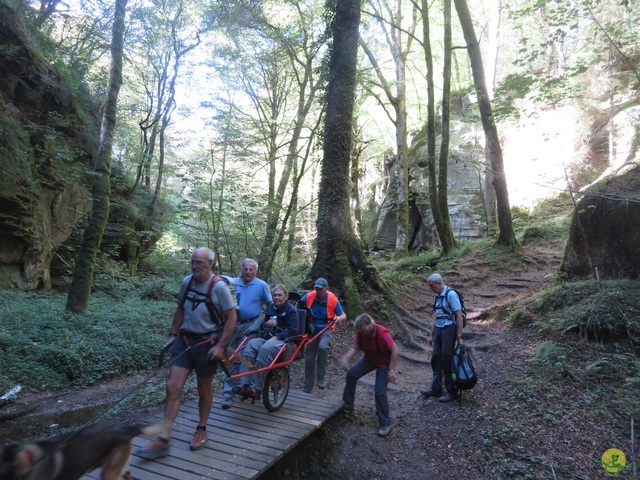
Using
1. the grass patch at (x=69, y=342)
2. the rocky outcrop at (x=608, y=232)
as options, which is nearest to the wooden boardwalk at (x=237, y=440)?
the grass patch at (x=69, y=342)

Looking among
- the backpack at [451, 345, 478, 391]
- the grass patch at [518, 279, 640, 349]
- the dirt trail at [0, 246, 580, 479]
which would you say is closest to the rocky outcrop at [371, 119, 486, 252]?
the grass patch at [518, 279, 640, 349]

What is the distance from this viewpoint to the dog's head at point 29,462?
7.91 feet

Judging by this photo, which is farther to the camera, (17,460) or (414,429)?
(414,429)

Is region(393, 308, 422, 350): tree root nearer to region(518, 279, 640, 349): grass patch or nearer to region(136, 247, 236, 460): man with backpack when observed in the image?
region(518, 279, 640, 349): grass patch

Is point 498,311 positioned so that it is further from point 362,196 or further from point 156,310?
point 362,196

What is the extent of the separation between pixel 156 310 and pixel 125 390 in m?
4.83

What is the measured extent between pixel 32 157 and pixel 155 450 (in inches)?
473

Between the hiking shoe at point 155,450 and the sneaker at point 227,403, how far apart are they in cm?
134

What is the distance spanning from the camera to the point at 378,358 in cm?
558

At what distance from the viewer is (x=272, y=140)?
67.1 feet

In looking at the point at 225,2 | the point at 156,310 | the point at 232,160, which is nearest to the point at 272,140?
the point at 232,160

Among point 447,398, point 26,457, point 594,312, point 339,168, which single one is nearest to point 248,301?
point 26,457

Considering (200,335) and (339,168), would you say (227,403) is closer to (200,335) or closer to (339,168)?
(200,335)

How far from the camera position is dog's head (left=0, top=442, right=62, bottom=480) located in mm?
2412
